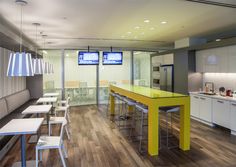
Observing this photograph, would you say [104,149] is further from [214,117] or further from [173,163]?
[214,117]

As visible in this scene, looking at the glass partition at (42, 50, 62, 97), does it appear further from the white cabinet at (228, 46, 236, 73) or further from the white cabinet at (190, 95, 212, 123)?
the white cabinet at (228, 46, 236, 73)

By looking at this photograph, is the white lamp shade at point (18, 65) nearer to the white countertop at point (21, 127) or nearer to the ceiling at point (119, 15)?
the white countertop at point (21, 127)

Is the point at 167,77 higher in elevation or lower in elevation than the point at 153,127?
higher

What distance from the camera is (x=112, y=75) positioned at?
916 cm

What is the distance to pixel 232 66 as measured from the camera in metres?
4.83

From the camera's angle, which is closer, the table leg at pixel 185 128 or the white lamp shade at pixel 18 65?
the white lamp shade at pixel 18 65

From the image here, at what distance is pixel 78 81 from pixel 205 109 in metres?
5.54

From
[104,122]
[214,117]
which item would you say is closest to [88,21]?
[104,122]

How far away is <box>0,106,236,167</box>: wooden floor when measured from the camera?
323cm

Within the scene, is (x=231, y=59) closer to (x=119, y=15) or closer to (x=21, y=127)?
(x=119, y=15)

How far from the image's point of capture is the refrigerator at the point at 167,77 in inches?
278

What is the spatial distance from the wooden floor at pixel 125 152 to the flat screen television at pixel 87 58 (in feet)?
10.5

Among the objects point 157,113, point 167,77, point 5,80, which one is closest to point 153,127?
point 157,113

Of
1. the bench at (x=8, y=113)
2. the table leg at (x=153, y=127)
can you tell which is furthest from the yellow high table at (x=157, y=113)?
the bench at (x=8, y=113)
